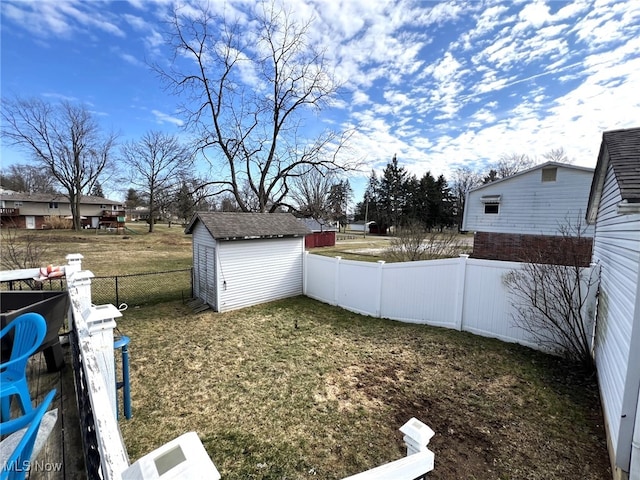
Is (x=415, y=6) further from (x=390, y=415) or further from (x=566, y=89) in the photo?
(x=390, y=415)

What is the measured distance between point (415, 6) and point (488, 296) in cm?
769

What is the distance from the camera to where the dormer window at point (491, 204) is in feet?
48.0

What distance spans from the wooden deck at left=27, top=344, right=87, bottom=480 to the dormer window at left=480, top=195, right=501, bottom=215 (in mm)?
16974

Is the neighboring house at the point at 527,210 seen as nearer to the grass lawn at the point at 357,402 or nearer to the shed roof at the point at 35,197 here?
the grass lawn at the point at 357,402

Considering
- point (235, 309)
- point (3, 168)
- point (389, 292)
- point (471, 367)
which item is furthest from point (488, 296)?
point (3, 168)

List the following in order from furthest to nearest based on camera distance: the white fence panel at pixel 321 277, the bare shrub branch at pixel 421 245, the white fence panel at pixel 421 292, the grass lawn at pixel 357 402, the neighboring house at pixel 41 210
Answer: the neighboring house at pixel 41 210 → the bare shrub branch at pixel 421 245 → the white fence panel at pixel 321 277 → the white fence panel at pixel 421 292 → the grass lawn at pixel 357 402

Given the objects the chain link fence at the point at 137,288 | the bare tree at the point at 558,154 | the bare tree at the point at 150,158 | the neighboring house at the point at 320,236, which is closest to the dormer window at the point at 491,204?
the neighboring house at the point at 320,236

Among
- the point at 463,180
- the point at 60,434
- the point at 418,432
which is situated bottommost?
the point at 60,434

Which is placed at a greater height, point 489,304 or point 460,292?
point 460,292

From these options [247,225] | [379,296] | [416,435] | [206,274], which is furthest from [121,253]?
[416,435]

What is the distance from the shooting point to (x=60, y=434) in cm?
203

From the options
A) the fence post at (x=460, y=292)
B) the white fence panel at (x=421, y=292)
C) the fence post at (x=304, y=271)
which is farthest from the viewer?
the fence post at (x=304, y=271)

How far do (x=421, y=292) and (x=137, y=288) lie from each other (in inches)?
413

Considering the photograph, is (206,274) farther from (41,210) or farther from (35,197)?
(35,197)
